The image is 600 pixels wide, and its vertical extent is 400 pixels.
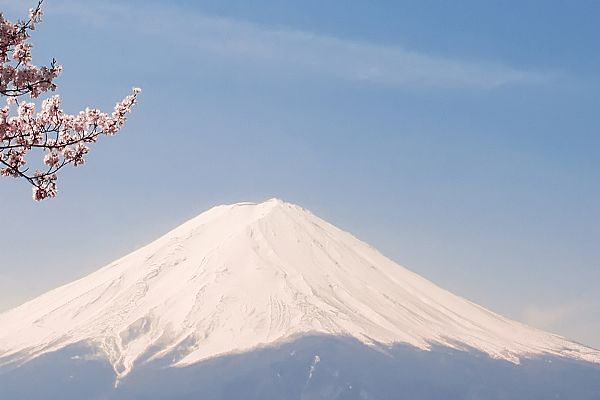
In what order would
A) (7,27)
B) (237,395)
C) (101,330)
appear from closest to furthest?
(7,27)
(237,395)
(101,330)

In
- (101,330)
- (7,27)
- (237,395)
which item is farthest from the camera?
(101,330)

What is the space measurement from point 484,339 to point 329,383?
43146 millimetres

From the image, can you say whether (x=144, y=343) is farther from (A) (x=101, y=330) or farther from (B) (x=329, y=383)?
(B) (x=329, y=383)

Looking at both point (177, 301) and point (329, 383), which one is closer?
point (329, 383)

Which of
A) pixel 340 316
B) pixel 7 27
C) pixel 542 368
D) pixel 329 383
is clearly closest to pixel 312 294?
pixel 340 316

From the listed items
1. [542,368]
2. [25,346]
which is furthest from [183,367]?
[542,368]

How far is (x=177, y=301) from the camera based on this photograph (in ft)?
631

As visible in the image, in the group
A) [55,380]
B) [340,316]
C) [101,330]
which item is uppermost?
[340,316]

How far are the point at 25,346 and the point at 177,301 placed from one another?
3615 centimetres

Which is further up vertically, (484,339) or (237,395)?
(484,339)

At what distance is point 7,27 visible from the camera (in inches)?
475

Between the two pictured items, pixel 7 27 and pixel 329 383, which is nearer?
pixel 7 27

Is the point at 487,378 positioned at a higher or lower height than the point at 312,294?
lower

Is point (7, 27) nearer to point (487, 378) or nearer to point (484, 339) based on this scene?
point (487, 378)
